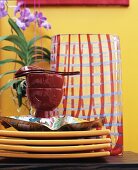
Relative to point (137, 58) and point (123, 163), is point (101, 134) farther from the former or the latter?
point (137, 58)

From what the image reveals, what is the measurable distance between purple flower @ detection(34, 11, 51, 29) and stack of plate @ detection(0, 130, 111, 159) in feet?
1.72

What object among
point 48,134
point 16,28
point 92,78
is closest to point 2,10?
point 16,28

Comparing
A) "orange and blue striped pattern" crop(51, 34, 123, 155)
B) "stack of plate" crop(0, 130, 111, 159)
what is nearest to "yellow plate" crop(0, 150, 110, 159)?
"stack of plate" crop(0, 130, 111, 159)

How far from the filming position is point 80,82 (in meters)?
1.01

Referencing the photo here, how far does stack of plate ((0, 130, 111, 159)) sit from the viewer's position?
69 cm

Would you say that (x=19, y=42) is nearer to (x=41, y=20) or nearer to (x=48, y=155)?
(x=41, y=20)

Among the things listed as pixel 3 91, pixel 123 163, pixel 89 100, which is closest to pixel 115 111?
pixel 89 100

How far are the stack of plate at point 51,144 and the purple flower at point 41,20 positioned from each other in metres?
0.52

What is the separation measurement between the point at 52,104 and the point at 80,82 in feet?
0.67

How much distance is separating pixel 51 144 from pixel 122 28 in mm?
668

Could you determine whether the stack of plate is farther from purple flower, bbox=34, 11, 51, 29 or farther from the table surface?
purple flower, bbox=34, 11, 51, 29

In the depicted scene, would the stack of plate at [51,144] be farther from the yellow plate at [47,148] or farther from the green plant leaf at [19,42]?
the green plant leaf at [19,42]

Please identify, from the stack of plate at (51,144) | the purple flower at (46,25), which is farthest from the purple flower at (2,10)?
the stack of plate at (51,144)

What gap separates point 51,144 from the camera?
70 centimetres
